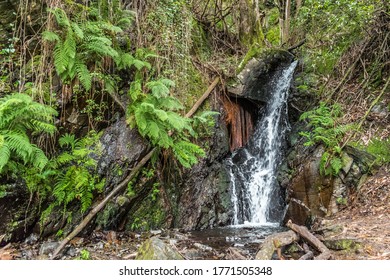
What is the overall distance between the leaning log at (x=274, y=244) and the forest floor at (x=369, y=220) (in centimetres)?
62

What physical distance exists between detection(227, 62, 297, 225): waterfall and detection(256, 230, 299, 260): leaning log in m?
2.46

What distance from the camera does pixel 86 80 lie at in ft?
15.6

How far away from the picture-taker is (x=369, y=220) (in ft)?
15.4

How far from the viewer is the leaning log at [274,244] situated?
13.1 ft

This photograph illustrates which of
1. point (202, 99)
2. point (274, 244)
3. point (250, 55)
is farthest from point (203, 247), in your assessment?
point (250, 55)

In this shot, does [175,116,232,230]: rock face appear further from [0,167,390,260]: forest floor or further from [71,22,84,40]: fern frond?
[71,22,84,40]: fern frond

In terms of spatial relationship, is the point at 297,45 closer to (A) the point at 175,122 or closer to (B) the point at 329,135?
(B) the point at 329,135

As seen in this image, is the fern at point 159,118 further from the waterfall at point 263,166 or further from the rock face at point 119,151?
the waterfall at point 263,166

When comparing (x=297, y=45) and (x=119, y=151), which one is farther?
(x=297, y=45)

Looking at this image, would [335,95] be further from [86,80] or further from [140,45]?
[86,80]

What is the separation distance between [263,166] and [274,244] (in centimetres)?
382

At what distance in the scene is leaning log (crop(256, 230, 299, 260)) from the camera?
3.99 metres
